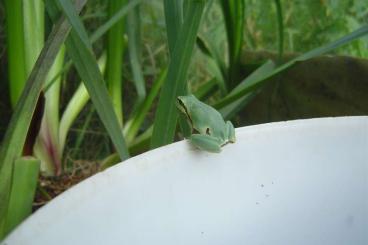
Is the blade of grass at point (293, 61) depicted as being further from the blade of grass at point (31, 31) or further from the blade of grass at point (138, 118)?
the blade of grass at point (31, 31)

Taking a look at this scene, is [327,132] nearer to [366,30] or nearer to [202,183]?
[202,183]

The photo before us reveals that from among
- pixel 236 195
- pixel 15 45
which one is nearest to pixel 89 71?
pixel 236 195

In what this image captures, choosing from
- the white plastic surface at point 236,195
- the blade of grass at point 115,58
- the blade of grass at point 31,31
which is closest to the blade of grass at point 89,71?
the white plastic surface at point 236,195

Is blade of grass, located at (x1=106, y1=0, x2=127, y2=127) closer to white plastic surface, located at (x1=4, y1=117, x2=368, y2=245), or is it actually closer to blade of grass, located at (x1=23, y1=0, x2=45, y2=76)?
blade of grass, located at (x1=23, y1=0, x2=45, y2=76)

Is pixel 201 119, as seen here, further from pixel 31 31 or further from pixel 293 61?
pixel 31 31

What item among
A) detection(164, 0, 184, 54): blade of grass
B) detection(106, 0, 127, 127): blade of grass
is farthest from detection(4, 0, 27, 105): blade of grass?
detection(164, 0, 184, 54): blade of grass

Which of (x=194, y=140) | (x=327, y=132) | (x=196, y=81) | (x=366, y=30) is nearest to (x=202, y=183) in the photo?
(x=194, y=140)
